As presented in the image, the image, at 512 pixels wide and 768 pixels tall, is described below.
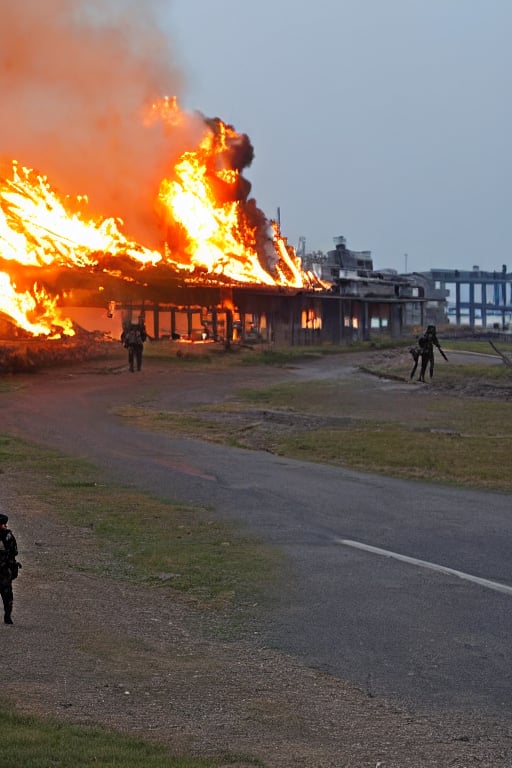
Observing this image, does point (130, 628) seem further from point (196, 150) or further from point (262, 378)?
point (196, 150)

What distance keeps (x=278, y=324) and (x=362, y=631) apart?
190 ft

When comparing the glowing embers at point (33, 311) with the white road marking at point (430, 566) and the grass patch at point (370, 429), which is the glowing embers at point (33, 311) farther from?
the white road marking at point (430, 566)

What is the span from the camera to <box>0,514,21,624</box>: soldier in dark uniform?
7.47 metres

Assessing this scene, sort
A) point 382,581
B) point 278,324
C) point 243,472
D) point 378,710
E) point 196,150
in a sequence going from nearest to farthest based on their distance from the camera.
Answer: point 378,710 → point 382,581 → point 243,472 → point 196,150 → point 278,324

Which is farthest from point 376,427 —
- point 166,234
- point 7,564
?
point 166,234

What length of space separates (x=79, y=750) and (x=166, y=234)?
54.2 meters

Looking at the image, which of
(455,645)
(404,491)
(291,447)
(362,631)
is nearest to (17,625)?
(362,631)

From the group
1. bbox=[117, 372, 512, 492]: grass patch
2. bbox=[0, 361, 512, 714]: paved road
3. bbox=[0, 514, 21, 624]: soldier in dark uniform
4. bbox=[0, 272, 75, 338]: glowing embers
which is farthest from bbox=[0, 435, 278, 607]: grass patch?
bbox=[0, 272, 75, 338]: glowing embers

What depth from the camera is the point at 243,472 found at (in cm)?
1672

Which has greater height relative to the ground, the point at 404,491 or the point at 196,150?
the point at 196,150

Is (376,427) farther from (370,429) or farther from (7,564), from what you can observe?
(7,564)

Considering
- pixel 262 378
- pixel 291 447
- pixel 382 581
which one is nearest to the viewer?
pixel 382 581

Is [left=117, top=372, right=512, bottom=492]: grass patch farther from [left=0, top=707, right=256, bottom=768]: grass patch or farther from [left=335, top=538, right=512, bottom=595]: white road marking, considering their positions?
[left=0, top=707, right=256, bottom=768]: grass patch

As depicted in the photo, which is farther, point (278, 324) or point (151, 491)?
point (278, 324)
